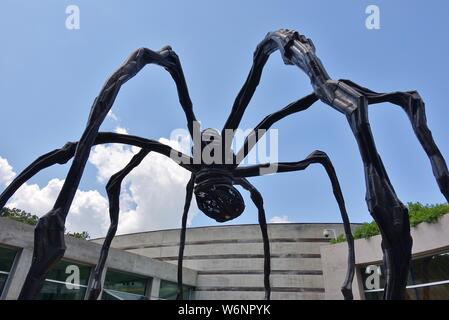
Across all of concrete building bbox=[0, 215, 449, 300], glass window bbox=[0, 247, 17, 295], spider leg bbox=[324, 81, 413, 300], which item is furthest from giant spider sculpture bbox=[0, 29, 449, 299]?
concrete building bbox=[0, 215, 449, 300]

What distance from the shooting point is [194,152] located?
3352 millimetres

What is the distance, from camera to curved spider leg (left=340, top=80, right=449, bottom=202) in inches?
66.9

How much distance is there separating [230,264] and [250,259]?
1.35 m

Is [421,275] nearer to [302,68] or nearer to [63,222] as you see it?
[302,68]

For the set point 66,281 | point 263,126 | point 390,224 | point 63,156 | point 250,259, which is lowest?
point 390,224

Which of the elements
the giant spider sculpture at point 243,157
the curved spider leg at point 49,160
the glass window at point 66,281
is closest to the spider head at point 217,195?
the giant spider sculpture at point 243,157

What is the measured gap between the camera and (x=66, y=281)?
11.6 metres

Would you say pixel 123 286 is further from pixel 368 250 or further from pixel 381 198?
pixel 381 198

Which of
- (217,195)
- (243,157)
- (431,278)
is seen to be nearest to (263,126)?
(243,157)

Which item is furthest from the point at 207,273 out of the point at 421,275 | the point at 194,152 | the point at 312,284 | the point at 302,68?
the point at 302,68

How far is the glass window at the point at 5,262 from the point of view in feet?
31.8

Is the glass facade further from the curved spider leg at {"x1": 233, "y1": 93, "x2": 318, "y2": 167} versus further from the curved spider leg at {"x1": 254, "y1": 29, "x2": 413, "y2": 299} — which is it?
the curved spider leg at {"x1": 254, "y1": 29, "x2": 413, "y2": 299}

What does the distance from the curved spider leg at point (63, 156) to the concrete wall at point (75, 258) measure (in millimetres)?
8762

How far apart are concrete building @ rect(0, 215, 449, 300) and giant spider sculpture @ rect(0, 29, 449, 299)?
28.5 feet
